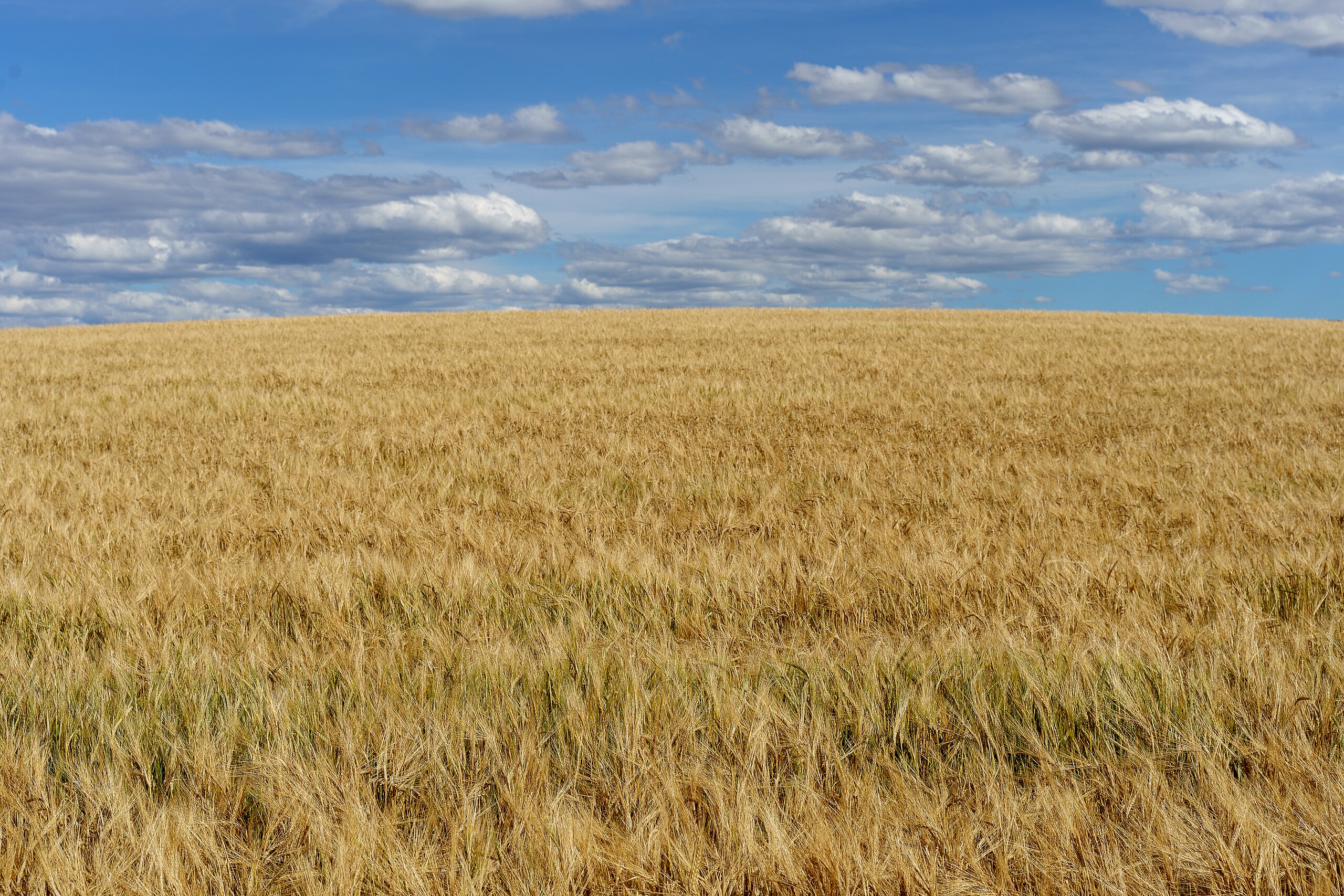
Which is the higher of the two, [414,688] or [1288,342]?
[1288,342]

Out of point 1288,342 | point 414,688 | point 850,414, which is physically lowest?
point 414,688

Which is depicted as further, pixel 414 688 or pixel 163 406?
pixel 163 406

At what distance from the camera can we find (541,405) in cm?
948

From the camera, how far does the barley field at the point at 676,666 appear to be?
1675mm

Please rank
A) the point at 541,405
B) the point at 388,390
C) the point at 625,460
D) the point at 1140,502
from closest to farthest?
the point at 1140,502, the point at 625,460, the point at 541,405, the point at 388,390

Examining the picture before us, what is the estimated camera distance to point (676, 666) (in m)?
2.48

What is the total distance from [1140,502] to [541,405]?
622cm

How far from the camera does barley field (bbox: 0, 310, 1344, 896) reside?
1675 mm

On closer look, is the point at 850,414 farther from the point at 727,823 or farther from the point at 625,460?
the point at 727,823

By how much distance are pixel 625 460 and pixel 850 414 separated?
10.6 ft

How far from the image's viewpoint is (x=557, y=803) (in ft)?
5.82

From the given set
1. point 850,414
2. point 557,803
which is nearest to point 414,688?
point 557,803

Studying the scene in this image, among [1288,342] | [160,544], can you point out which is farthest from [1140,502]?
[1288,342]

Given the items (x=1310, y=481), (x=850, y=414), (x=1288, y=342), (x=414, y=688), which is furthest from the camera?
(x=1288, y=342)
